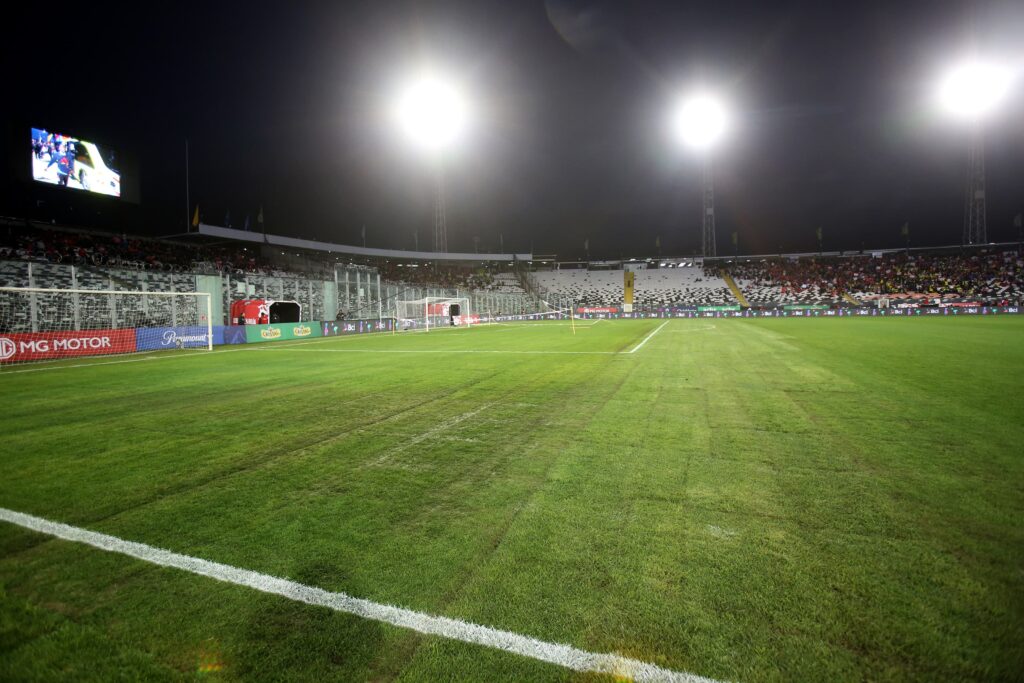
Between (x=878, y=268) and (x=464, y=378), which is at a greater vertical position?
(x=878, y=268)

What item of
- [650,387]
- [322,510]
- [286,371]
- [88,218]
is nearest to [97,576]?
[322,510]

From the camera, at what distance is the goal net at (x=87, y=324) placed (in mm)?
16078

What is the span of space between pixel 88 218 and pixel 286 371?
31556 mm

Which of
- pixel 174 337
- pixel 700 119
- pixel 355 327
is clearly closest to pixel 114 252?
pixel 174 337

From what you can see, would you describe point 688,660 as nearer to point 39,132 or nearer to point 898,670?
point 898,670

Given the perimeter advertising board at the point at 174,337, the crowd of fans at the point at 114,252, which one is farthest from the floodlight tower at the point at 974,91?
the crowd of fans at the point at 114,252

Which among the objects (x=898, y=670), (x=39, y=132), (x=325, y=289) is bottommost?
(x=898, y=670)

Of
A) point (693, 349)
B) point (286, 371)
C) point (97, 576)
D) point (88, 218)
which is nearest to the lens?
point (97, 576)

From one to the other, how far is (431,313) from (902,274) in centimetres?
5883

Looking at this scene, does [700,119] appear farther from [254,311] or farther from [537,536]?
[537,536]

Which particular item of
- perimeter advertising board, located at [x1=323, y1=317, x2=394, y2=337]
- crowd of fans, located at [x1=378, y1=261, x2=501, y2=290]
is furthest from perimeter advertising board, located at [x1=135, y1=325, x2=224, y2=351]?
crowd of fans, located at [x1=378, y1=261, x2=501, y2=290]

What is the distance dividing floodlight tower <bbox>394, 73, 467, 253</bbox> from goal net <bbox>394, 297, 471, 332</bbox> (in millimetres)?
12348

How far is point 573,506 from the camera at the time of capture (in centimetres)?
337

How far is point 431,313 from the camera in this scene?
41281 millimetres
